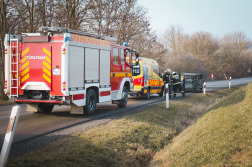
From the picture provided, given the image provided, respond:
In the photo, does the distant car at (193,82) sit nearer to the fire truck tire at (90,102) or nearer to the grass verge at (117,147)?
the fire truck tire at (90,102)

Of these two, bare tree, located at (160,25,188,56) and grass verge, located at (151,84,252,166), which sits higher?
bare tree, located at (160,25,188,56)

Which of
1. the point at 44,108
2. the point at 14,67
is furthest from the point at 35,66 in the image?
the point at 44,108

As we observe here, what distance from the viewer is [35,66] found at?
8.91 m

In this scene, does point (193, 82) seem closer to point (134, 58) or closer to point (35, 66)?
point (134, 58)

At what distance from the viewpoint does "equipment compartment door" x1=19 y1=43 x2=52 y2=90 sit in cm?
877

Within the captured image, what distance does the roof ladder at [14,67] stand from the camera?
898cm

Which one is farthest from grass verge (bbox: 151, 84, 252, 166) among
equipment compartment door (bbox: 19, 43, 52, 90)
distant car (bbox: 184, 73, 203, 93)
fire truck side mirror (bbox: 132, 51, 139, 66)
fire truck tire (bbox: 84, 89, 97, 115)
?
distant car (bbox: 184, 73, 203, 93)

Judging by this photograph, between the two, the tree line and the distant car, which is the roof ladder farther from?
the tree line

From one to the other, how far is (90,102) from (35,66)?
8.08 ft

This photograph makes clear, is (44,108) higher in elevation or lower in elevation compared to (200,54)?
lower

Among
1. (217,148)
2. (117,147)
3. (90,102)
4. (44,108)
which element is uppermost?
(90,102)

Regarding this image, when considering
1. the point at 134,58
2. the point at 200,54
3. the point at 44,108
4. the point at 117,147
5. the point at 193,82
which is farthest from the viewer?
the point at 200,54

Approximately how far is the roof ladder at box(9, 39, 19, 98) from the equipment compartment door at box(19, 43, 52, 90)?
180 millimetres

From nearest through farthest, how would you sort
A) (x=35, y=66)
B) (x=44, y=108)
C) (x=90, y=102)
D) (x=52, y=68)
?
(x=52, y=68)
(x=35, y=66)
(x=90, y=102)
(x=44, y=108)
